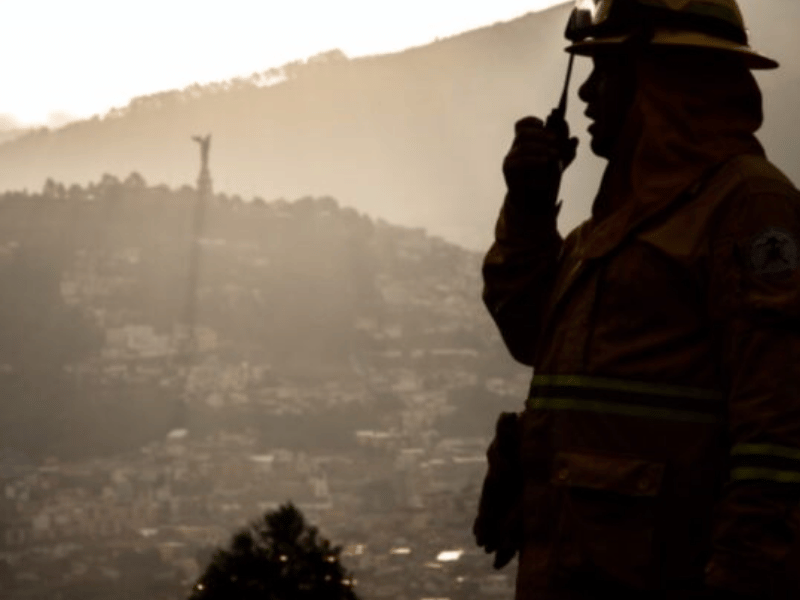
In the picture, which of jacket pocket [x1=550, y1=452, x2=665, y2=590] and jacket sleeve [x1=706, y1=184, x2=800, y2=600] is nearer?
jacket sleeve [x1=706, y1=184, x2=800, y2=600]

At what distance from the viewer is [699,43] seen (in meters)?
2.72

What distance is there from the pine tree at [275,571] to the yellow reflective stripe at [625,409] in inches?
212

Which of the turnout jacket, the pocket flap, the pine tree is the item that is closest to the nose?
the turnout jacket

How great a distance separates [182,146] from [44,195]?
41908 mm

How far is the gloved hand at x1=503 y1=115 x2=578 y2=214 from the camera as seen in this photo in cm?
297

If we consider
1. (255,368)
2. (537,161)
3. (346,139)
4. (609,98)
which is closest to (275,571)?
(537,161)

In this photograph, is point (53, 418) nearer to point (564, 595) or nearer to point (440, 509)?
point (440, 509)

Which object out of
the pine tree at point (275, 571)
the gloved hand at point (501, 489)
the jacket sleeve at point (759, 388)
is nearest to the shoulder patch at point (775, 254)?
the jacket sleeve at point (759, 388)

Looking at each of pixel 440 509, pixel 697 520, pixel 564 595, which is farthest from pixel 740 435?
pixel 440 509

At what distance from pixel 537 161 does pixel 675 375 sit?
18.1 inches

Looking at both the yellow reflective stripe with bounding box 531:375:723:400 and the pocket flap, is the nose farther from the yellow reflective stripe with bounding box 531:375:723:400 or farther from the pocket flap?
the pocket flap

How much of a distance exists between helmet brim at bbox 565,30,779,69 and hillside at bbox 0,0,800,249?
324 ft

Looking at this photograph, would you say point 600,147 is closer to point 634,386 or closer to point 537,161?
point 537,161

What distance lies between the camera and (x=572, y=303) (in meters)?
2.81
